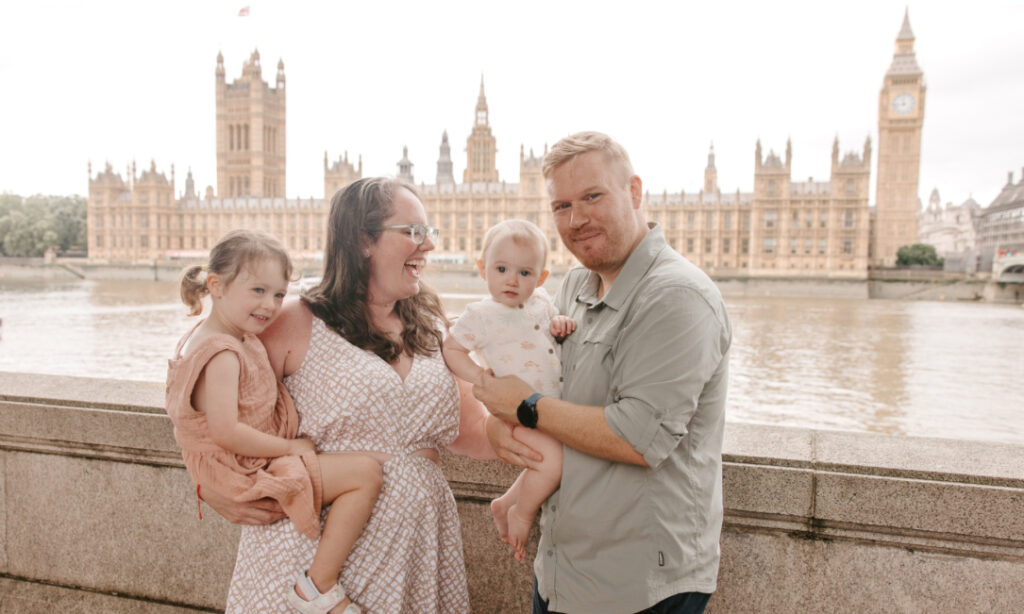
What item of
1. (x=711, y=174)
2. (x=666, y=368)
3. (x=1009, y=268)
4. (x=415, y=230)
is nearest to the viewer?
(x=666, y=368)

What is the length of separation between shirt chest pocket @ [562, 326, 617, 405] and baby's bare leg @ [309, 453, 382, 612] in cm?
45

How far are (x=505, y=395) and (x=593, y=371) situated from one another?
0.19 meters

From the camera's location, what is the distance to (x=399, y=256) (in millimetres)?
1586

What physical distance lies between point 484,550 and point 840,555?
91cm

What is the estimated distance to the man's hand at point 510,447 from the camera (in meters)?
1.43

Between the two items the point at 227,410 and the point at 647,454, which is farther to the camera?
the point at 227,410

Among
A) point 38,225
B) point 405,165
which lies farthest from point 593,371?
point 38,225

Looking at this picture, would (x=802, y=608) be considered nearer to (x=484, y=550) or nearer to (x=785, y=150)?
(x=484, y=550)

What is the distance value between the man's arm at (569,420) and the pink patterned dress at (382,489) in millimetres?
201

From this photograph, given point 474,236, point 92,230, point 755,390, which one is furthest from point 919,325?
point 92,230

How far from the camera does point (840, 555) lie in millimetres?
1713

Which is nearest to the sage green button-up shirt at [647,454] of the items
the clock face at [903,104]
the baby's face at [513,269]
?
the baby's face at [513,269]

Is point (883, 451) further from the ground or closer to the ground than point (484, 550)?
further from the ground

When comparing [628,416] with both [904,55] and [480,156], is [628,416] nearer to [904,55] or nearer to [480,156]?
[480,156]
